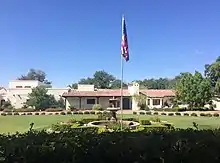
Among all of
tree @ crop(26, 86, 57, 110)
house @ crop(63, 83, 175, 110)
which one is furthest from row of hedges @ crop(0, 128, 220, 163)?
tree @ crop(26, 86, 57, 110)

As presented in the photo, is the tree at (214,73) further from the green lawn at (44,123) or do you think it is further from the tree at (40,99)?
the tree at (40,99)

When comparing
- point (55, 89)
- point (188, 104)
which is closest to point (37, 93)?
point (55, 89)

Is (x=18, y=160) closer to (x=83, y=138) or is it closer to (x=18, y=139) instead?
(x=18, y=139)

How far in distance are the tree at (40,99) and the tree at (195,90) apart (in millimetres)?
24583

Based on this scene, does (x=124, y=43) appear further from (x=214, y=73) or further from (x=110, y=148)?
(x=214, y=73)

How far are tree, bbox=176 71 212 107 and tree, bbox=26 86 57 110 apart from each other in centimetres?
2458

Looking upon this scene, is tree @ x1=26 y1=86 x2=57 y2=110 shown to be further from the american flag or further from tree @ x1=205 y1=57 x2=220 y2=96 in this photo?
the american flag

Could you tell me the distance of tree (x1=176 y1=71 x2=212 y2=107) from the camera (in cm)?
5319

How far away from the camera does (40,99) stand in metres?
60.1

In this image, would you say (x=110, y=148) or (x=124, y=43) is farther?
(x=124, y=43)

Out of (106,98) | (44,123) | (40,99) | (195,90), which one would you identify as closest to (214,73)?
(195,90)

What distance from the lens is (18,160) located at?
19.1 feet

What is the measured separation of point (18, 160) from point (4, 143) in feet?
1.48

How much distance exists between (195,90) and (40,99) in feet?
91.6
